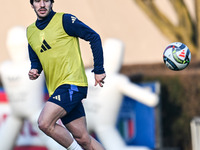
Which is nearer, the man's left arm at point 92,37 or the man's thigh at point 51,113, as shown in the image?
the man's thigh at point 51,113

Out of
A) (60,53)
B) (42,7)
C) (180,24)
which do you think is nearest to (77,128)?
(60,53)

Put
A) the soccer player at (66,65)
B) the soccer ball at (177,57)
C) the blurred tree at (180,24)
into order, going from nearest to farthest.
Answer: the soccer player at (66,65), the soccer ball at (177,57), the blurred tree at (180,24)

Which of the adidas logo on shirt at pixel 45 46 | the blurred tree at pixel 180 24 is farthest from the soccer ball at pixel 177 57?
the blurred tree at pixel 180 24

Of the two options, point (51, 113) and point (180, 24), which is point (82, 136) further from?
point (180, 24)

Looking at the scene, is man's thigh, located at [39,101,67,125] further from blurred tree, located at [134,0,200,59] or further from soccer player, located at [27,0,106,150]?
blurred tree, located at [134,0,200,59]

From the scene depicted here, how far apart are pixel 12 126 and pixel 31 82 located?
79 centimetres

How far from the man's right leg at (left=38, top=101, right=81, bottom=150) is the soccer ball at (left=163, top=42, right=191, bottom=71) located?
4.40 ft

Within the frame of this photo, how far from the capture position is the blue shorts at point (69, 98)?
4.93 metres

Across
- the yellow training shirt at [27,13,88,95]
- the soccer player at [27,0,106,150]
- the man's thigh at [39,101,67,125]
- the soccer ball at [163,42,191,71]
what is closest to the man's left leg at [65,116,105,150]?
the soccer player at [27,0,106,150]

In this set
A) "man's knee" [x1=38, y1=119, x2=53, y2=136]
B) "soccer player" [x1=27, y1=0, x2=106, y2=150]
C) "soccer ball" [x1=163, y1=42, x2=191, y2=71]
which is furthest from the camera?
"soccer ball" [x1=163, y1=42, x2=191, y2=71]

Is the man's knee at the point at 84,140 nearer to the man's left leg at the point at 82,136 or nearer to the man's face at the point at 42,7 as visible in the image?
the man's left leg at the point at 82,136

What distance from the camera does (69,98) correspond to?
495 centimetres

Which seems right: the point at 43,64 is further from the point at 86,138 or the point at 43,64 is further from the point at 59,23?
the point at 86,138

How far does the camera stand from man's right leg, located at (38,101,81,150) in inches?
191
